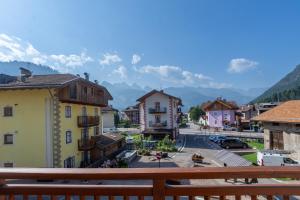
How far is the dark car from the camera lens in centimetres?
4125

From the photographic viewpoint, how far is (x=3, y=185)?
2.50m

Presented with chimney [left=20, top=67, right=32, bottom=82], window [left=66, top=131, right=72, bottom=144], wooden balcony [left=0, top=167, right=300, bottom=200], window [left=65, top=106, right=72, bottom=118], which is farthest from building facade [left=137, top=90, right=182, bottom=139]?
wooden balcony [left=0, top=167, right=300, bottom=200]

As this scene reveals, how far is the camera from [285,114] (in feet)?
94.6

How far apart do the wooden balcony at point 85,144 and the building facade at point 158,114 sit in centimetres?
2267

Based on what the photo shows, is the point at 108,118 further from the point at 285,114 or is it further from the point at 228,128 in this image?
the point at 285,114

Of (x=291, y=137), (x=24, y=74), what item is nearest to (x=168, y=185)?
(x=24, y=74)

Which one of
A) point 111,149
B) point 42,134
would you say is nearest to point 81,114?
point 42,134

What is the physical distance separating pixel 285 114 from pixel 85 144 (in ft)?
68.5

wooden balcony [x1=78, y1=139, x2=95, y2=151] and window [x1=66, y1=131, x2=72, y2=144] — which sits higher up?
window [x1=66, y1=131, x2=72, y2=144]

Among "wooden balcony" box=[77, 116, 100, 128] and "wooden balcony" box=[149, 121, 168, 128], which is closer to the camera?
"wooden balcony" box=[77, 116, 100, 128]

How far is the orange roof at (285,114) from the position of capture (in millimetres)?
26706

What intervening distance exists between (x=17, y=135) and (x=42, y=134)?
7.37ft

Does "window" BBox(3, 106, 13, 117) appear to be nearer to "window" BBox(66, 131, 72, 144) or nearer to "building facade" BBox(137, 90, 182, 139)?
"window" BBox(66, 131, 72, 144)

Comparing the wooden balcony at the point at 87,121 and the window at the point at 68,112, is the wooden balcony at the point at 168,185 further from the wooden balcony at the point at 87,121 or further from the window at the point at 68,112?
the wooden balcony at the point at 87,121
